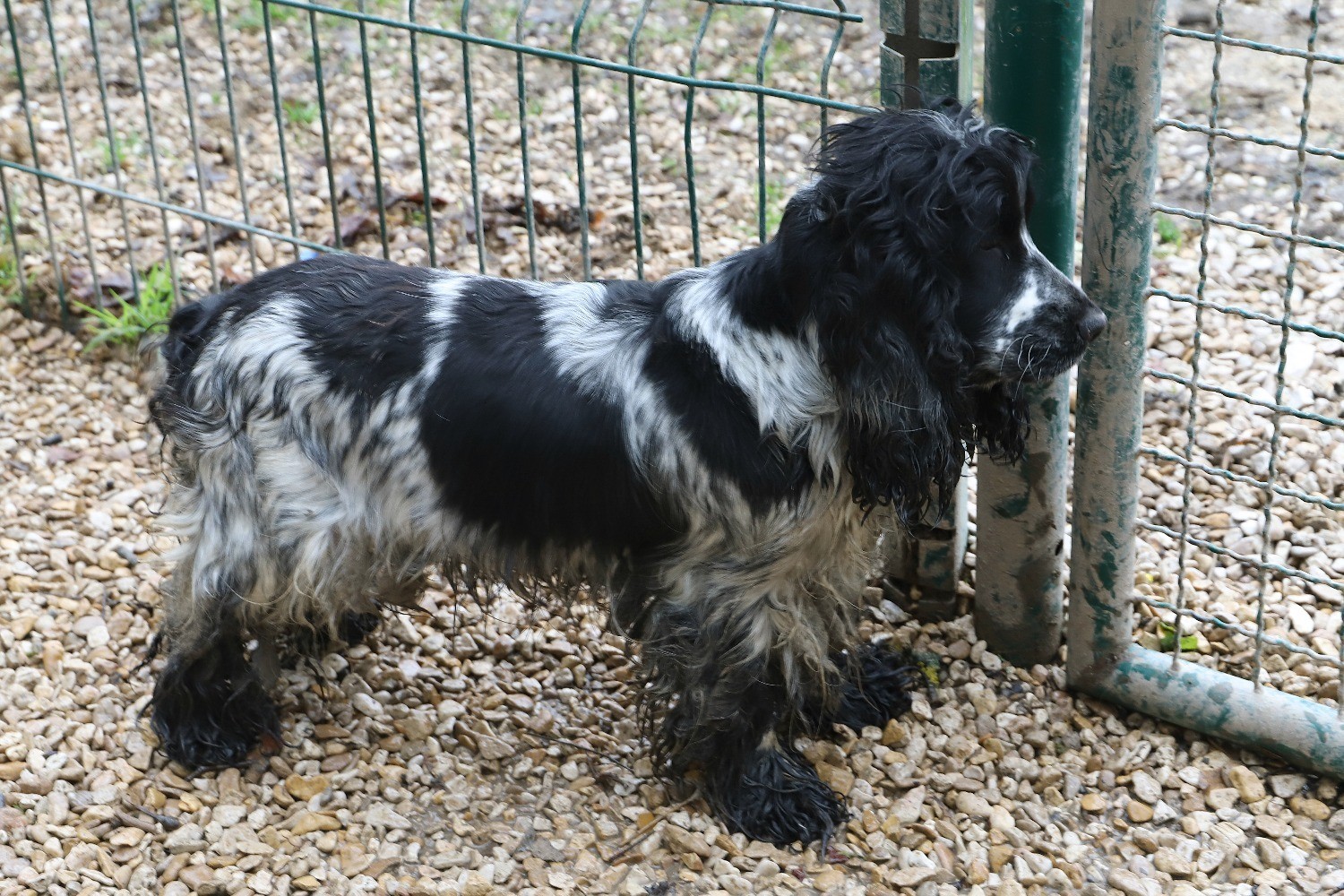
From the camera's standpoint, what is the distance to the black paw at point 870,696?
4004 millimetres

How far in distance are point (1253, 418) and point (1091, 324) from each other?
200cm

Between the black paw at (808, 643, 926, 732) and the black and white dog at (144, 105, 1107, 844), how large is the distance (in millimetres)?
105

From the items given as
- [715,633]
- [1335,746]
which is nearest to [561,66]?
[715,633]

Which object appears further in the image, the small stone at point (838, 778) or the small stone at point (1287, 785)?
the small stone at point (838, 778)

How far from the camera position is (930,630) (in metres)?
4.32

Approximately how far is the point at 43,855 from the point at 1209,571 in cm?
324

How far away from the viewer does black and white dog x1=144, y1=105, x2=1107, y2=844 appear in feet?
10.2

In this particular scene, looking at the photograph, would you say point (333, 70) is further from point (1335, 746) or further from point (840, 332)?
point (1335, 746)

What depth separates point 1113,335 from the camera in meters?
3.54

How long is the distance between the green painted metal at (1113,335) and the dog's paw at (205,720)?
2197 millimetres

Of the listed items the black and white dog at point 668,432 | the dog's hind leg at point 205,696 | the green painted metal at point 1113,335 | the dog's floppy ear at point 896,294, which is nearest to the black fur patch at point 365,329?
the black and white dog at point 668,432

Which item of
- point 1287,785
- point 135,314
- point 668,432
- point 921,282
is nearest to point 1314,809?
point 1287,785

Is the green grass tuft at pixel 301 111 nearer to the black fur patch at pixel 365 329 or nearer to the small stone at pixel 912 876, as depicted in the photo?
the black fur patch at pixel 365 329

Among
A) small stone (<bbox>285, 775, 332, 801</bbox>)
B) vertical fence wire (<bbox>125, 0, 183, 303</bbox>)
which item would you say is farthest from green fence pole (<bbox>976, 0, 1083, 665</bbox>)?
vertical fence wire (<bbox>125, 0, 183, 303</bbox>)
